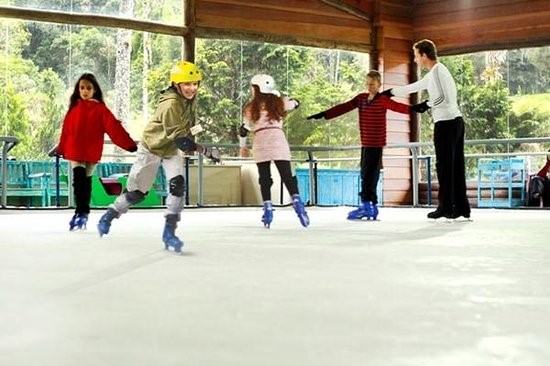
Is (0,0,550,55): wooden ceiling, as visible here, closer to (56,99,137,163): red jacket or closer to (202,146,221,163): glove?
(56,99,137,163): red jacket

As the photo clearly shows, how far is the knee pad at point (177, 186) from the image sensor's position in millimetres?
2594

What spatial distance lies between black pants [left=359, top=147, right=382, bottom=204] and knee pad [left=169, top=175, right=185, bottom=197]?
2.17 meters

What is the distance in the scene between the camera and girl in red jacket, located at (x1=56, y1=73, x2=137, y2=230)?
12.3ft

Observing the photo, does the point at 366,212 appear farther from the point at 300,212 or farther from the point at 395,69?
the point at 395,69

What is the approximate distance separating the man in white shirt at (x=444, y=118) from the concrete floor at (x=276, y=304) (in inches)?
59.7

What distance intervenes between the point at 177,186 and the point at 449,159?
2.14 meters

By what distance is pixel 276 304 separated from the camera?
4.65ft

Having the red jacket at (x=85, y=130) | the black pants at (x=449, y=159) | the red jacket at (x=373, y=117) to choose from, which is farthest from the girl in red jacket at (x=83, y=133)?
the black pants at (x=449, y=159)

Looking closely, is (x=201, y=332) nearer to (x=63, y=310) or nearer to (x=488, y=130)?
(x=63, y=310)

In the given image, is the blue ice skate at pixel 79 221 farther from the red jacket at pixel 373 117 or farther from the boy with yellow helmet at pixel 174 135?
the red jacket at pixel 373 117

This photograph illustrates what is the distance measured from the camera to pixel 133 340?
42.9 inches

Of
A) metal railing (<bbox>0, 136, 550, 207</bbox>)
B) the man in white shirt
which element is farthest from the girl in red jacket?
metal railing (<bbox>0, 136, 550, 207</bbox>)

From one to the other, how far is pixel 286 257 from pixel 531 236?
143 cm

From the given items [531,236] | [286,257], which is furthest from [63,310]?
[531,236]
